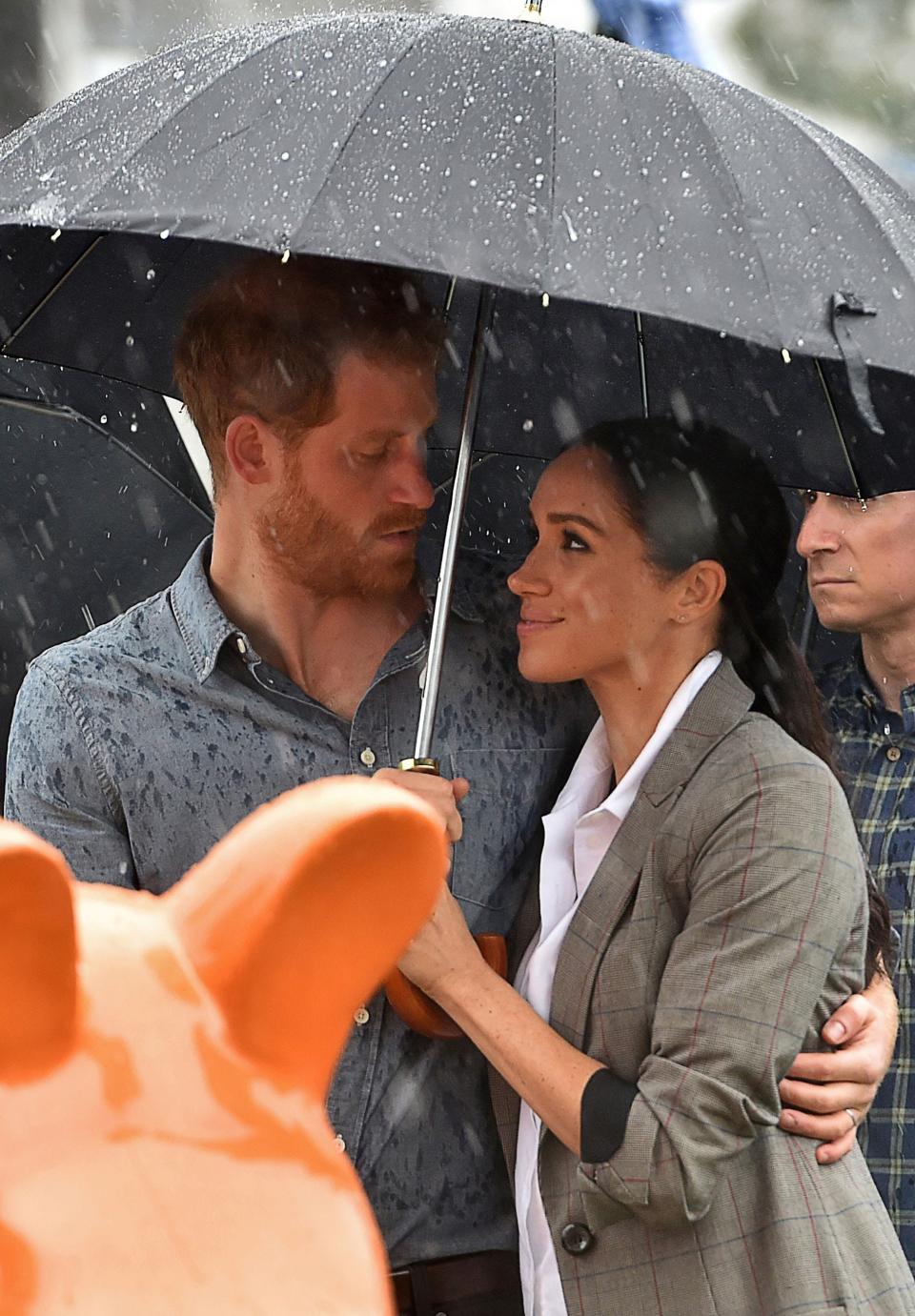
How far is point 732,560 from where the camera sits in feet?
10.1

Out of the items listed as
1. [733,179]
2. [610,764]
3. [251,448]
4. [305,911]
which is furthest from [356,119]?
[305,911]

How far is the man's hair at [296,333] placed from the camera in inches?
119

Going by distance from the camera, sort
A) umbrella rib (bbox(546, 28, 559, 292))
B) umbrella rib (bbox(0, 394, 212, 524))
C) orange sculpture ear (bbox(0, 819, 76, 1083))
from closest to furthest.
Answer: orange sculpture ear (bbox(0, 819, 76, 1083)) < umbrella rib (bbox(546, 28, 559, 292)) < umbrella rib (bbox(0, 394, 212, 524))

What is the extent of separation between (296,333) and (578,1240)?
1.56m

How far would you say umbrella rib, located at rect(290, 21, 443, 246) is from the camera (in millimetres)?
2244

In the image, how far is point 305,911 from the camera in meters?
1.04

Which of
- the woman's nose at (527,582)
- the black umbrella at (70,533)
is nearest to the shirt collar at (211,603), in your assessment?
the woman's nose at (527,582)

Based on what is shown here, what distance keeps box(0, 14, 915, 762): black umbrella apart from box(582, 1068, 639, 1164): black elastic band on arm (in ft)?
2.28

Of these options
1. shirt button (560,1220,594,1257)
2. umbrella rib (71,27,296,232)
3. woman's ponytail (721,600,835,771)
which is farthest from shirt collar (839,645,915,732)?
umbrella rib (71,27,296,232)

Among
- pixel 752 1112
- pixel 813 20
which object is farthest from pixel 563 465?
pixel 813 20

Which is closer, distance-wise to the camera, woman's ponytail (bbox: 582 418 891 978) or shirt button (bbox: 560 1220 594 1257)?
shirt button (bbox: 560 1220 594 1257)

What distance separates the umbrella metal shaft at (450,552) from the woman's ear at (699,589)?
15.5 inches

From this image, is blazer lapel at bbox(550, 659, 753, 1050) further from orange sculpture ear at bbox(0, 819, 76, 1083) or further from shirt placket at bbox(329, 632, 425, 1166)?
orange sculpture ear at bbox(0, 819, 76, 1083)

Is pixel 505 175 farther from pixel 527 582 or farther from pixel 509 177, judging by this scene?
pixel 527 582
